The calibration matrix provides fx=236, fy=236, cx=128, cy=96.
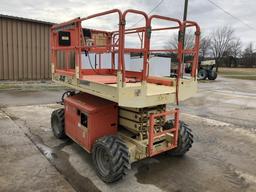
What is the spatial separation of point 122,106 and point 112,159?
2.30 ft

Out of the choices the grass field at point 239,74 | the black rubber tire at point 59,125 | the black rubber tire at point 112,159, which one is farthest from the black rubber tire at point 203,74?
the black rubber tire at point 112,159

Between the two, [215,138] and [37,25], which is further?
[37,25]

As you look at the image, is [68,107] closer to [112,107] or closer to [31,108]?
[112,107]

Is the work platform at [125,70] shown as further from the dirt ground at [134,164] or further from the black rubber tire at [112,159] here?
the dirt ground at [134,164]

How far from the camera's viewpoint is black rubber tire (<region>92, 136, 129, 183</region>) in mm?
3049

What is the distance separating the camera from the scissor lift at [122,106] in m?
2.83

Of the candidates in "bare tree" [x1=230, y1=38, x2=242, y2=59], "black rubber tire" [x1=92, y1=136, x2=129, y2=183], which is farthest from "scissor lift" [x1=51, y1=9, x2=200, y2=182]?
"bare tree" [x1=230, y1=38, x2=242, y2=59]

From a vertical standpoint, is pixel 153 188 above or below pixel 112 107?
below

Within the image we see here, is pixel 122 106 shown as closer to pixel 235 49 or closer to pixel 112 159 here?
pixel 112 159

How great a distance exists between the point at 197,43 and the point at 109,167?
7.01 ft

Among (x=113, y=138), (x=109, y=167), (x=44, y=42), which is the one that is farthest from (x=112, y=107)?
(x=44, y=42)

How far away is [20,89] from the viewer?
10789mm

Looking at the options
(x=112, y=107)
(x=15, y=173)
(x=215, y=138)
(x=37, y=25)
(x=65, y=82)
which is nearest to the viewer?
(x=15, y=173)

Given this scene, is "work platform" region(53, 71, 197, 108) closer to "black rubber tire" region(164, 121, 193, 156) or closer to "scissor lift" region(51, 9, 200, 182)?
"scissor lift" region(51, 9, 200, 182)
